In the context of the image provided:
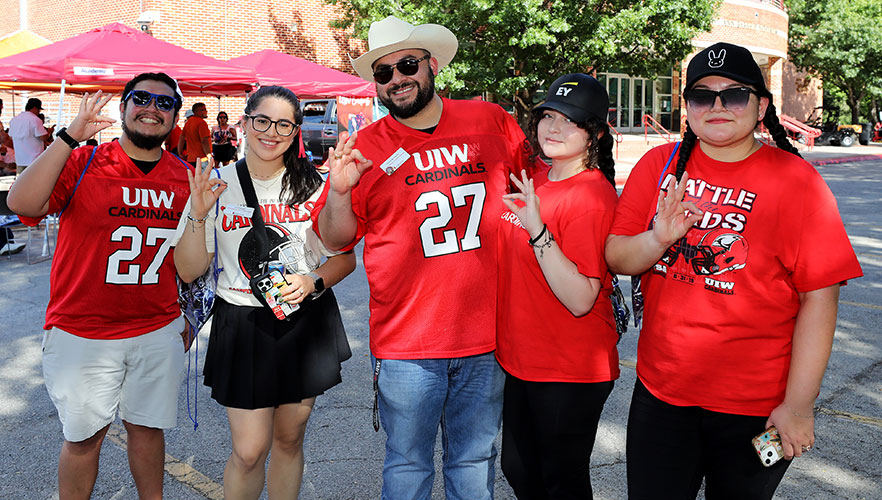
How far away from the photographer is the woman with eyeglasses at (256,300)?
2988 millimetres

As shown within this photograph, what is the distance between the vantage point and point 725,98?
233 centimetres

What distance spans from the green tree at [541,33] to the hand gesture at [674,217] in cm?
1735

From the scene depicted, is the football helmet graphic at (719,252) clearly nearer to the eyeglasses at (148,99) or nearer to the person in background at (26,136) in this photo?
the eyeglasses at (148,99)

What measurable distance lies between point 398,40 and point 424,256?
868 millimetres

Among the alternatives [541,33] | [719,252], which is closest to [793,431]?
[719,252]

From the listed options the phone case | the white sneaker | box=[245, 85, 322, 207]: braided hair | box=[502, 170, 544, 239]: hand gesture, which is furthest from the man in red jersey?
the white sneaker

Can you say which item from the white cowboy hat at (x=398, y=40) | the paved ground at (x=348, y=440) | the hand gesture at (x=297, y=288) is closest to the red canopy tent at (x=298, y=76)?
the paved ground at (x=348, y=440)

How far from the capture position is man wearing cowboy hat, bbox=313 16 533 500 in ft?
9.18

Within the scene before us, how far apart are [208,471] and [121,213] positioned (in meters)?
1.64

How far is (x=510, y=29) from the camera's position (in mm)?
19391

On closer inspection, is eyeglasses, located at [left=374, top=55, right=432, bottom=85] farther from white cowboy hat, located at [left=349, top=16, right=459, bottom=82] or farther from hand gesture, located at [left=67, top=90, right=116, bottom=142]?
hand gesture, located at [left=67, top=90, right=116, bottom=142]

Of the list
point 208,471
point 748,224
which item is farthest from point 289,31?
point 748,224

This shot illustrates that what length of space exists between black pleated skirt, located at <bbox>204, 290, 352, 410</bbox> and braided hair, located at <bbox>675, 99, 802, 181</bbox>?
1599 millimetres

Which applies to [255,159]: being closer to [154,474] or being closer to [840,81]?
[154,474]
